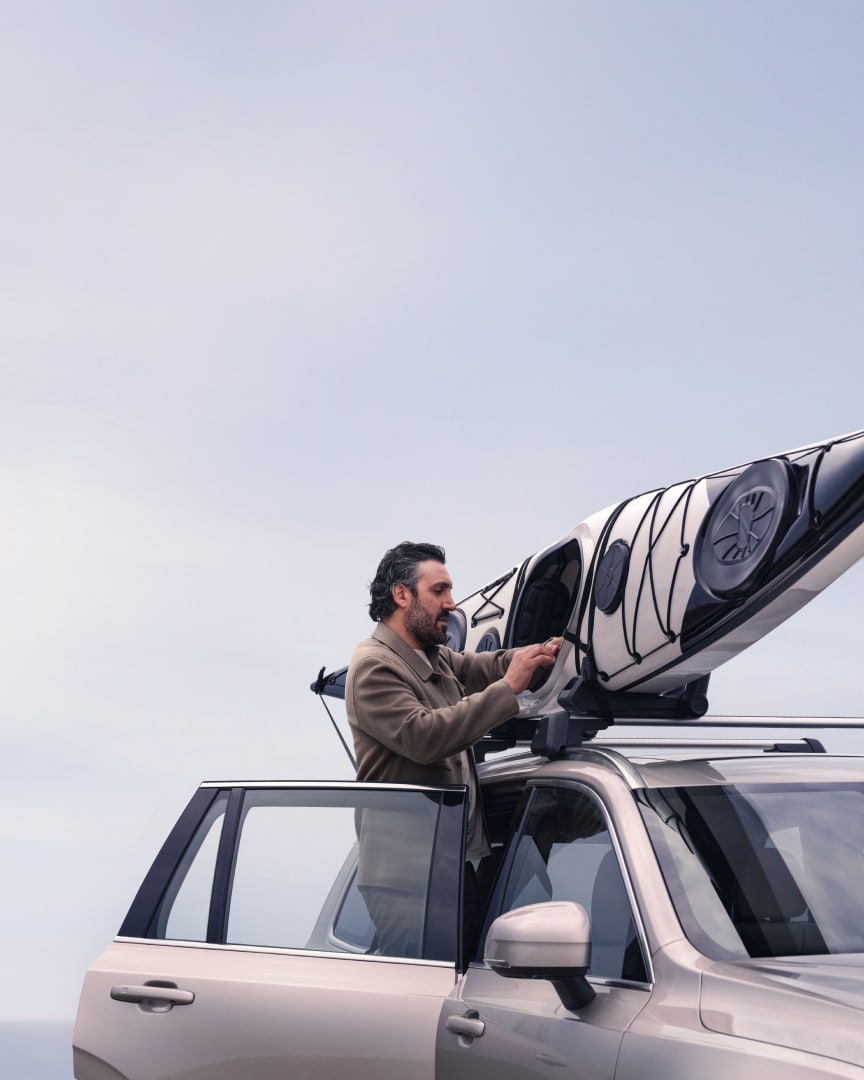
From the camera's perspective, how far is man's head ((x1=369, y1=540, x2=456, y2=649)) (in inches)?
189

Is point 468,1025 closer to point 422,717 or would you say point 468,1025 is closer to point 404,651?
point 422,717

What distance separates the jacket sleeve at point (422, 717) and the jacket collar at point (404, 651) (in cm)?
28

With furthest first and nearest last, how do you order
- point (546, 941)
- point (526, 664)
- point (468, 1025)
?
point (526, 664)
point (468, 1025)
point (546, 941)

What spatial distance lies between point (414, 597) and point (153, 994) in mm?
1601

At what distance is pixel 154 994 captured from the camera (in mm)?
4004

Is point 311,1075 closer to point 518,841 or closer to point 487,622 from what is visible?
point 518,841

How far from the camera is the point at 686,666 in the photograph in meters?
4.58

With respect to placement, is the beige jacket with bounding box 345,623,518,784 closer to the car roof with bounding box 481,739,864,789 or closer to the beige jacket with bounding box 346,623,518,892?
the beige jacket with bounding box 346,623,518,892

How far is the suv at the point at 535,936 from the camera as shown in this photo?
109 inches

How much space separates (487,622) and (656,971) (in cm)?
311

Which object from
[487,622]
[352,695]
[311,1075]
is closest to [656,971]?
[311,1075]

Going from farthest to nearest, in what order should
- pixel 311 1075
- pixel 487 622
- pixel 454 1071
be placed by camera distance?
1. pixel 487 622
2. pixel 311 1075
3. pixel 454 1071

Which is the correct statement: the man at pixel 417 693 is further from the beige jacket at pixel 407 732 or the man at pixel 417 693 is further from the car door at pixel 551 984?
the car door at pixel 551 984

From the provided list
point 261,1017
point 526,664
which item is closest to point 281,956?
point 261,1017
